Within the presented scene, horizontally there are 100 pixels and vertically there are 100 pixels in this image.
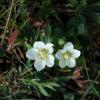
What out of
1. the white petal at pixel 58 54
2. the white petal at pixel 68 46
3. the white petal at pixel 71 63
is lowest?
the white petal at pixel 71 63

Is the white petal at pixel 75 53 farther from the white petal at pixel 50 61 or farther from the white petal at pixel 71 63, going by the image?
the white petal at pixel 50 61

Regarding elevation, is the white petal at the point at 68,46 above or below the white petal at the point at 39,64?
above

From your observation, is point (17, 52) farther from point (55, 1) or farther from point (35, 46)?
point (55, 1)

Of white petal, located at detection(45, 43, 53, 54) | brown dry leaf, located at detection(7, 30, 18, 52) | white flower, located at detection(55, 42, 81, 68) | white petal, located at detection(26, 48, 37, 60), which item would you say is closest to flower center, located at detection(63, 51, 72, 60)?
white flower, located at detection(55, 42, 81, 68)

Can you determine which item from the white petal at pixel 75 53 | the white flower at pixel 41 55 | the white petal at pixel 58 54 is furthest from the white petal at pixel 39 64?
the white petal at pixel 75 53

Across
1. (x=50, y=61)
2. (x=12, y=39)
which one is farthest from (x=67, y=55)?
(x=12, y=39)

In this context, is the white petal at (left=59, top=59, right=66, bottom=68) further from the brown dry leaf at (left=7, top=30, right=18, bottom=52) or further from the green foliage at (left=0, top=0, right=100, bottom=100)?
the brown dry leaf at (left=7, top=30, right=18, bottom=52)

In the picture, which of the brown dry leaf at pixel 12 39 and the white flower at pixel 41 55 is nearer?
the white flower at pixel 41 55
